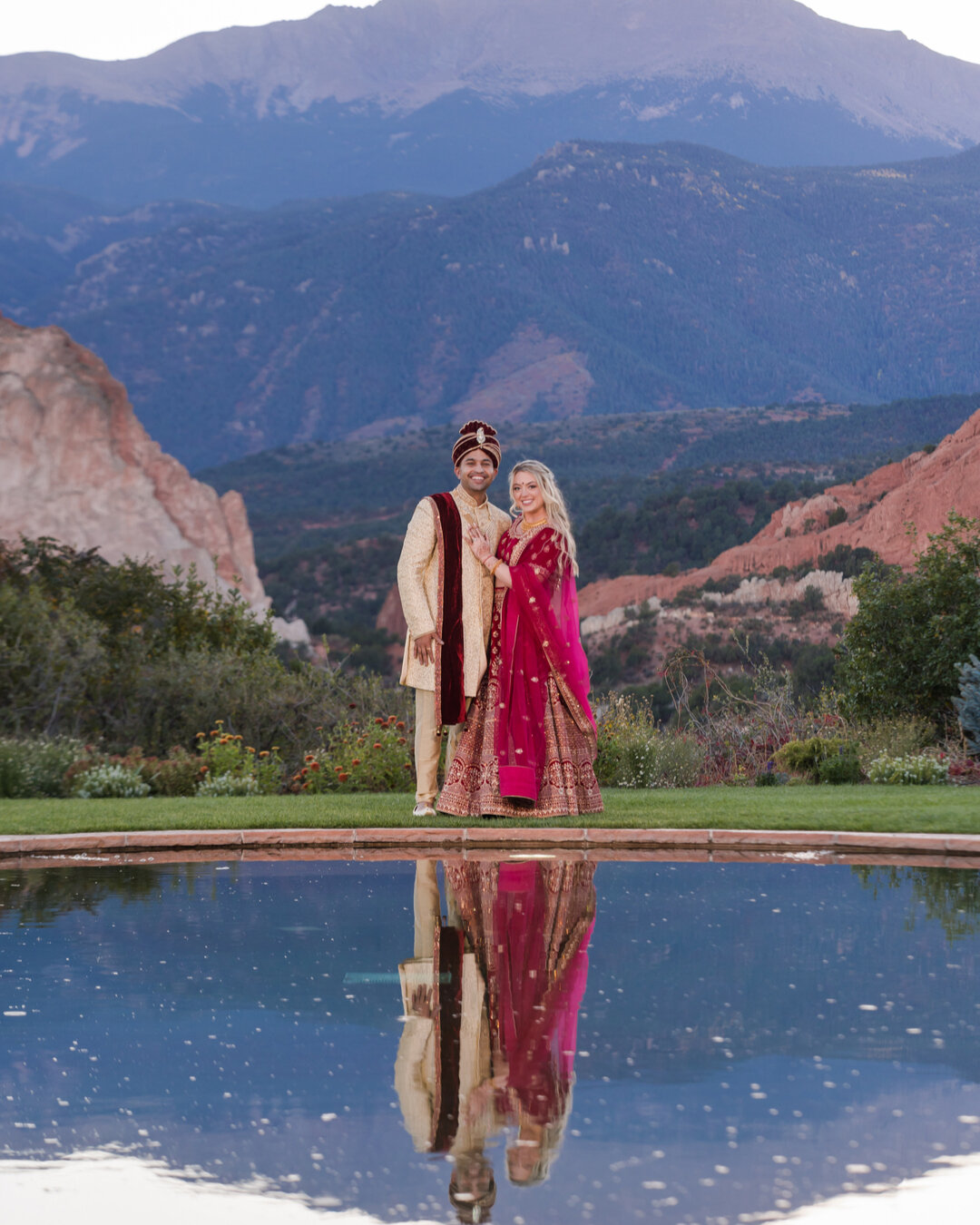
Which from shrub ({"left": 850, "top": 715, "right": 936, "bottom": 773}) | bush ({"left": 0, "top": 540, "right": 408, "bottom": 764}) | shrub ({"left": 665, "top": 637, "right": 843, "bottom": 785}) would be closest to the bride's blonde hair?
shrub ({"left": 850, "top": 715, "right": 936, "bottom": 773})

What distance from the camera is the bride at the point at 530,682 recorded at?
7156 mm

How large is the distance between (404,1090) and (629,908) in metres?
2.20

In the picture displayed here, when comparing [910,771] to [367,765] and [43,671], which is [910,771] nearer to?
[367,765]

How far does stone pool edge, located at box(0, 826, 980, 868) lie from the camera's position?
21.1 ft

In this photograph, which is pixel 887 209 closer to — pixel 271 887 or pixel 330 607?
pixel 330 607

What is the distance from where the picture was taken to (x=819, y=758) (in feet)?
33.0

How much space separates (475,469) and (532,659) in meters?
1.03

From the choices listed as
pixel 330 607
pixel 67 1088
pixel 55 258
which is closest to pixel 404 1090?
pixel 67 1088

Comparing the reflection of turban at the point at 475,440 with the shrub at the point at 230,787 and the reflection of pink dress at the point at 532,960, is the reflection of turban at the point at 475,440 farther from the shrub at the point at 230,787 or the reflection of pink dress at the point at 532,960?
the shrub at the point at 230,787

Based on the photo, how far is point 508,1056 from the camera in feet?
10.9

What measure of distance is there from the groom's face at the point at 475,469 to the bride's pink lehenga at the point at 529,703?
0.33 m

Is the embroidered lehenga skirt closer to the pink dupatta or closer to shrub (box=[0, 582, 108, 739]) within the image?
the pink dupatta

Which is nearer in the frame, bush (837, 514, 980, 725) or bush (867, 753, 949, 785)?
bush (867, 753, 949, 785)

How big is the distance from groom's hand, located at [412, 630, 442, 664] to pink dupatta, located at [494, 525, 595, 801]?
351 mm
